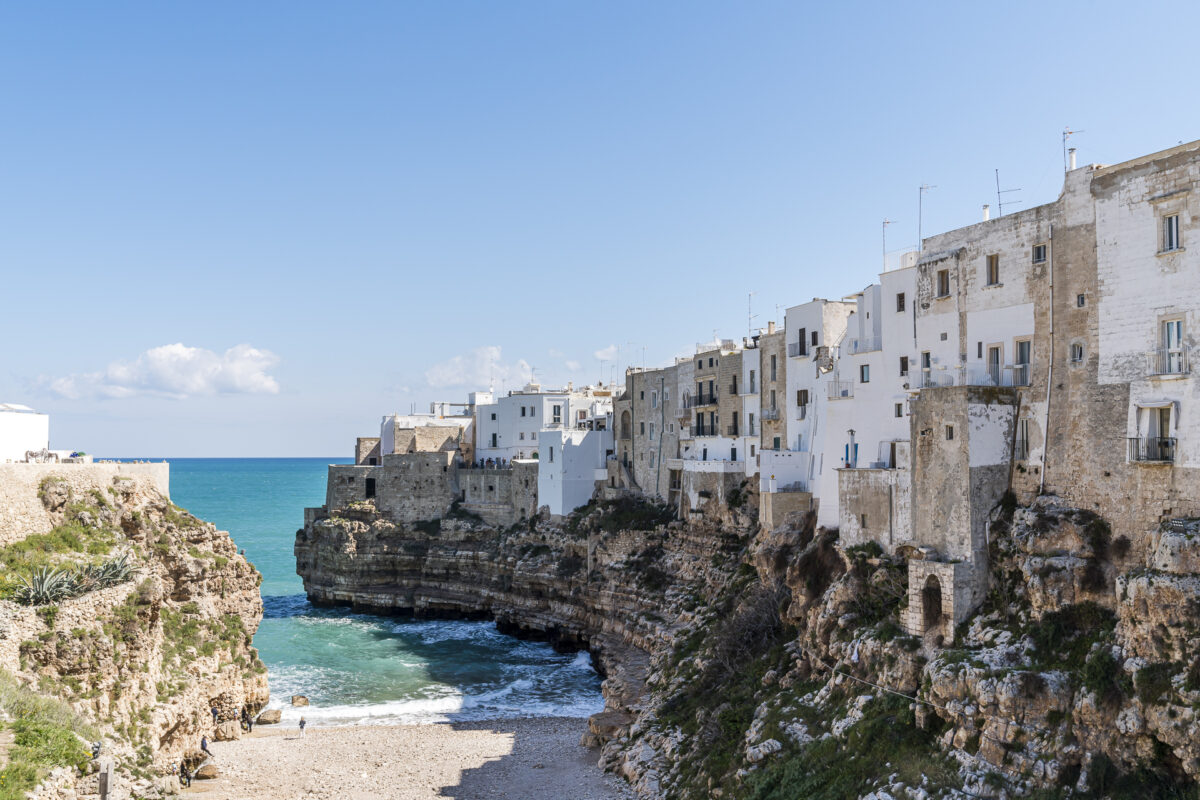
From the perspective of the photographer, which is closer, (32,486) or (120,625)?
(120,625)

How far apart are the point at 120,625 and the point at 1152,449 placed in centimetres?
3000

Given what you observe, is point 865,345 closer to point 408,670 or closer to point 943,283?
point 943,283

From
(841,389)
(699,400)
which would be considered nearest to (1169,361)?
(841,389)

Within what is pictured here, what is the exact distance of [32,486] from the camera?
32.5 m

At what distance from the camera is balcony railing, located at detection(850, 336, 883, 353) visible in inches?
1316

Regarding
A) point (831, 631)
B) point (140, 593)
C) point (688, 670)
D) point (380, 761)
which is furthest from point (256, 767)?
point (831, 631)

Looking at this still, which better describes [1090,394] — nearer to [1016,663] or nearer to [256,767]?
[1016,663]

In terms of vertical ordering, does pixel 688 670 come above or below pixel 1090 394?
below

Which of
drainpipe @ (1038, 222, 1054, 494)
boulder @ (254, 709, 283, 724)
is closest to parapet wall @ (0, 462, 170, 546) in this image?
boulder @ (254, 709, 283, 724)

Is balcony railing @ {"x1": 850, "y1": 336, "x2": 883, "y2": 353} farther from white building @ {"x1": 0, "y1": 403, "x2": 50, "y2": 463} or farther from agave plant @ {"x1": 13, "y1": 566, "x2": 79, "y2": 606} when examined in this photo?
white building @ {"x1": 0, "y1": 403, "x2": 50, "y2": 463}

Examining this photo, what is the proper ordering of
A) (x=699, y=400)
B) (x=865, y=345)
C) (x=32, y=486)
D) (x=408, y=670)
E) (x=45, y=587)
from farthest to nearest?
1. (x=699, y=400)
2. (x=408, y=670)
3. (x=865, y=345)
4. (x=32, y=486)
5. (x=45, y=587)

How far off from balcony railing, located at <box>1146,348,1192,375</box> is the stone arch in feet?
26.0

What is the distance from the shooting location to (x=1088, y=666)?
21.2m

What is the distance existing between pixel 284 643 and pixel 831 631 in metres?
39.5
